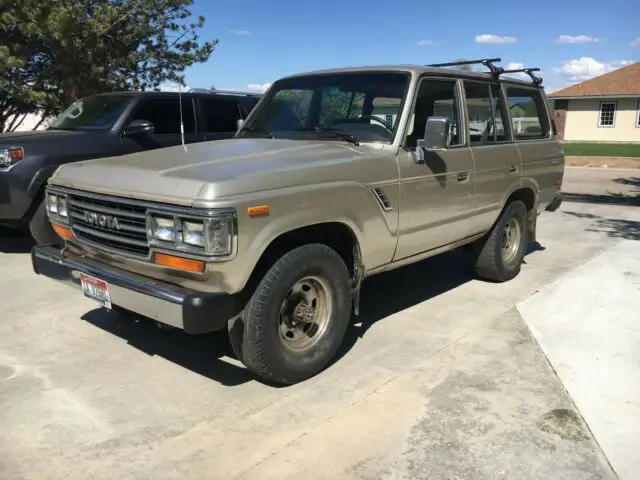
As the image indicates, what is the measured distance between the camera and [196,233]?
3.09 metres

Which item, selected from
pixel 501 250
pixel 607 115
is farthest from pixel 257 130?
pixel 607 115

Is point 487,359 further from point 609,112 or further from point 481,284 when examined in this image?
point 609,112

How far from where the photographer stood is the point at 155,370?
13.0 ft

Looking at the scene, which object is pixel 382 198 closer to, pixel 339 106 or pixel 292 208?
pixel 292 208

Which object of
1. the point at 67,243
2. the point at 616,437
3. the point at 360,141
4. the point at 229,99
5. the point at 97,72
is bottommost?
the point at 616,437

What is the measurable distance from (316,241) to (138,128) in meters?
4.15

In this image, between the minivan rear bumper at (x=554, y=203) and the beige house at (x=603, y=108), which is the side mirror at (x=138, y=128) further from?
the beige house at (x=603, y=108)

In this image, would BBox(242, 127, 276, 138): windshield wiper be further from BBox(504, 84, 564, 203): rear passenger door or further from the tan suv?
BBox(504, 84, 564, 203): rear passenger door

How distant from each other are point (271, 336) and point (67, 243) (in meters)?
1.79

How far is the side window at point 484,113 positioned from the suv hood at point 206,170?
1520 mm

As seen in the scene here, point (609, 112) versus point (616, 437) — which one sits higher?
point (609, 112)

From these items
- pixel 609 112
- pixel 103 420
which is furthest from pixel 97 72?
pixel 609 112

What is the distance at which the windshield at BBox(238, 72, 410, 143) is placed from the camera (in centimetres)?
443

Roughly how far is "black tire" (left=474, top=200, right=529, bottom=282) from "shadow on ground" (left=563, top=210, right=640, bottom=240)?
3033 millimetres
